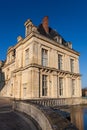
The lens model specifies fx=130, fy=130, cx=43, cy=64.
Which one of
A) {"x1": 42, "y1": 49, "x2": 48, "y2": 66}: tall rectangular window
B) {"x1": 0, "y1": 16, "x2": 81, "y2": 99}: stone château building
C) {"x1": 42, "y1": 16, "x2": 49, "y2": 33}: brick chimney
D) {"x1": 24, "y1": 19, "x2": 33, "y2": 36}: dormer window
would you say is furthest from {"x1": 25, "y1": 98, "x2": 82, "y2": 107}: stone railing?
{"x1": 42, "y1": 16, "x2": 49, "y2": 33}: brick chimney

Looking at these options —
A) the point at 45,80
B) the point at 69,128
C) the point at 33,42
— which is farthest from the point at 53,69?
the point at 69,128

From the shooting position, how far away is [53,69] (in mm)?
18344

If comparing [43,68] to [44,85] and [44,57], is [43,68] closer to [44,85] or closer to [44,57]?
[44,57]

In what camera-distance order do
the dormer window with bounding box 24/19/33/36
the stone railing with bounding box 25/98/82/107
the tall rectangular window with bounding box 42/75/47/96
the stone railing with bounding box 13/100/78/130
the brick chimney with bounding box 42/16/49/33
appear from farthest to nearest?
the brick chimney with bounding box 42/16/49/33 → the dormer window with bounding box 24/19/33/36 → the tall rectangular window with bounding box 42/75/47/96 → the stone railing with bounding box 25/98/82/107 → the stone railing with bounding box 13/100/78/130

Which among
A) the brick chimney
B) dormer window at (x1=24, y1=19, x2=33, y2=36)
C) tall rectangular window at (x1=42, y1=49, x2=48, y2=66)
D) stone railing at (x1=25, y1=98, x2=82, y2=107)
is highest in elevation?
the brick chimney

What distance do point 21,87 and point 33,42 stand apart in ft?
21.3

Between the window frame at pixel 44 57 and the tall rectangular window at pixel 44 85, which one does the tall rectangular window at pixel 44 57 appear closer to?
the window frame at pixel 44 57

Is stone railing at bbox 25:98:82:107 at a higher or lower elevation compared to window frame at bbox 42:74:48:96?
lower

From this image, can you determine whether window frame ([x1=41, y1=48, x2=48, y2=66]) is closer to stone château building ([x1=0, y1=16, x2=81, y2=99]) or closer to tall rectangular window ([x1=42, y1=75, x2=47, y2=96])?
stone château building ([x1=0, y1=16, x2=81, y2=99])

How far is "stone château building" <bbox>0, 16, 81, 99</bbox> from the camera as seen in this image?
641 inches

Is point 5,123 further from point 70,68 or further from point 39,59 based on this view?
point 70,68

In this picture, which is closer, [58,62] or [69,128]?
[69,128]

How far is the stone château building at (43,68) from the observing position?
16.3m

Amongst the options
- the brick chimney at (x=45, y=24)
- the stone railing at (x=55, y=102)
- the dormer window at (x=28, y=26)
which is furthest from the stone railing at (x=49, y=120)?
the brick chimney at (x=45, y=24)
